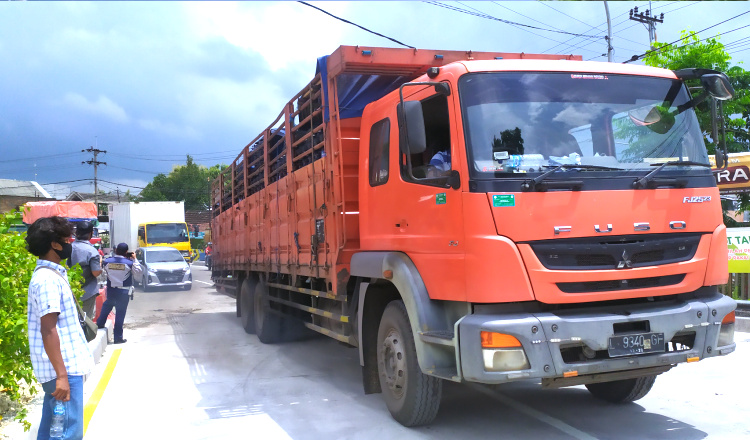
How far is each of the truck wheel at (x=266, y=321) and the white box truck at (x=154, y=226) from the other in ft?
64.3

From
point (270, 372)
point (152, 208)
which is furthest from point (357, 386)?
point (152, 208)

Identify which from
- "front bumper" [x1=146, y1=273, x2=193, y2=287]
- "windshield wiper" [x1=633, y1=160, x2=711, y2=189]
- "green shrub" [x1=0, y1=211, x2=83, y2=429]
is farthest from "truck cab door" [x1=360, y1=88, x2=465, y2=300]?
"front bumper" [x1=146, y1=273, x2=193, y2=287]

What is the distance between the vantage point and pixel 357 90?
648 centimetres

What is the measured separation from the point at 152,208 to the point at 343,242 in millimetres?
25453

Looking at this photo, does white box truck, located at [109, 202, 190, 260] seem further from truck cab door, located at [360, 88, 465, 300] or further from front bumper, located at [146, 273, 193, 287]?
truck cab door, located at [360, 88, 465, 300]

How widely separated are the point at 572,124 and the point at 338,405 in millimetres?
3480

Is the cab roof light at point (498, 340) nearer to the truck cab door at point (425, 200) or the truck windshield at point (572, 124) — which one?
the truck cab door at point (425, 200)

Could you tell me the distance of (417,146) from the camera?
470cm

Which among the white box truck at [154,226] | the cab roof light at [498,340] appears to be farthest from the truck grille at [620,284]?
the white box truck at [154,226]

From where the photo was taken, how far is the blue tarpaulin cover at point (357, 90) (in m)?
6.42

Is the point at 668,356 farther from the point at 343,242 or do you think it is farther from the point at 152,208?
the point at 152,208

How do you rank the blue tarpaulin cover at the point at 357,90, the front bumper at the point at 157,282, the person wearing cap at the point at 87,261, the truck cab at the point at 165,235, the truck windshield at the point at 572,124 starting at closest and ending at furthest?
the truck windshield at the point at 572,124, the blue tarpaulin cover at the point at 357,90, the person wearing cap at the point at 87,261, the front bumper at the point at 157,282, the truck cab at the point at 165,235

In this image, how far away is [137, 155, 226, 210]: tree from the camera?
73688 millimetres

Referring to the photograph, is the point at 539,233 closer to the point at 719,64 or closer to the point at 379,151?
Answer: the point at 379,151
